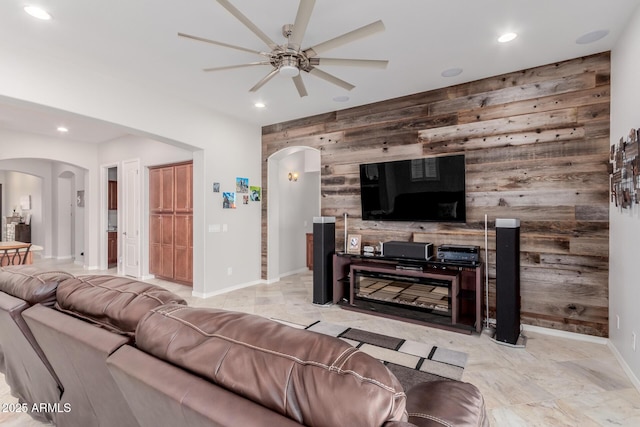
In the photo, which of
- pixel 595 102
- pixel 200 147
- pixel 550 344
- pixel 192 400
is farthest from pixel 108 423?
pixel 595 102

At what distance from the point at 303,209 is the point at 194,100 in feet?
10.4

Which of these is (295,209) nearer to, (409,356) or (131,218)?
(131,218)

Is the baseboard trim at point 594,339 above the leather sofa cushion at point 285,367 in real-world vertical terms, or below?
below

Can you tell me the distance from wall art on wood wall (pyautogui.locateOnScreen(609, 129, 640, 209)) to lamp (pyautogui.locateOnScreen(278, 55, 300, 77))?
2.55 meters

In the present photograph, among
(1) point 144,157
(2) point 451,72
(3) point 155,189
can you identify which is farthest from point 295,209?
(2) point 451,72

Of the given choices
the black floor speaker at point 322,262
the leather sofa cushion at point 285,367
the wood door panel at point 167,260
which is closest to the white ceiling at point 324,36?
the black floor speaker at point 322,262

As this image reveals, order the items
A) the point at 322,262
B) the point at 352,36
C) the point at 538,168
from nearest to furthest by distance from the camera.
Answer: the point at 352,36
the point at 538,168
the point at 322,262

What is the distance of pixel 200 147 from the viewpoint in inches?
181

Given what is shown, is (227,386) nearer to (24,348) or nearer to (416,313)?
(24,348)

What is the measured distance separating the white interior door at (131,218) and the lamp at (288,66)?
477 cm

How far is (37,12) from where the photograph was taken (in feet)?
7.97

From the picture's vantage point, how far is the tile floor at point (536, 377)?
1980 mm

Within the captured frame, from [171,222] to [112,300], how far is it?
15.6ft

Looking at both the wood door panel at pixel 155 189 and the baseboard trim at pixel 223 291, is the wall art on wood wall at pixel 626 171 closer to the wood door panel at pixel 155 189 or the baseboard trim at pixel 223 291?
the baseboard trim at pixel 223 291
